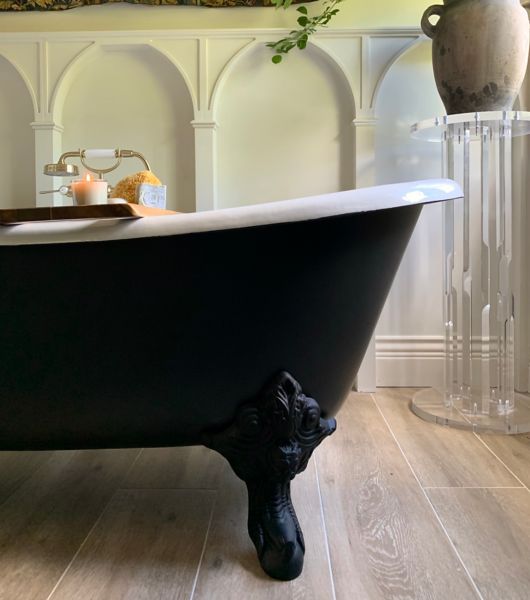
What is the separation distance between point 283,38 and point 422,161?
685mm

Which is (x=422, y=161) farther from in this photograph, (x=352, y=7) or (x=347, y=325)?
(x=347, y=325)

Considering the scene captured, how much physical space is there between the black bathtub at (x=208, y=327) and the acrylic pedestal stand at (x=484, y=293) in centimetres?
82

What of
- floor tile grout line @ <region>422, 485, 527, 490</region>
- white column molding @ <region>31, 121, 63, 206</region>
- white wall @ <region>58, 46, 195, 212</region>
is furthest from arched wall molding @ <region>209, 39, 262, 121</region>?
floor tile grout line @ <region>422, 485, 527, 490</region>

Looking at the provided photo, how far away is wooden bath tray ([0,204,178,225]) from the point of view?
30.6 inches

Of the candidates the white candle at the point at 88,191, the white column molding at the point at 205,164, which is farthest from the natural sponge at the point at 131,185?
the white column molding at the point at 205,164

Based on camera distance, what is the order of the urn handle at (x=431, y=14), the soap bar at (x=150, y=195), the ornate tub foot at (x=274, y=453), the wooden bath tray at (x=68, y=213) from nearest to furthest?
the wooden bath tray at (x=68, y=213)
the ornate tub foot at (x=274, y=453)
the soap bar at (x=150, y=195)
the urn handle at (x=431, y=14)

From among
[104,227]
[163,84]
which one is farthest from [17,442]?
[163,84]

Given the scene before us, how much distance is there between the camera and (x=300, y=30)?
1.95 meters

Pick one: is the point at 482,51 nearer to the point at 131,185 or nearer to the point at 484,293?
the point at 484,293

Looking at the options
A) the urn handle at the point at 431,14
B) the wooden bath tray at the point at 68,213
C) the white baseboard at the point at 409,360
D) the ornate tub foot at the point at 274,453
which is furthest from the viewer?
the white baseboard at the point at 409,360

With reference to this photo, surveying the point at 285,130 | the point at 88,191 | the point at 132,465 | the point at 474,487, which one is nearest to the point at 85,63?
the point at 285,130

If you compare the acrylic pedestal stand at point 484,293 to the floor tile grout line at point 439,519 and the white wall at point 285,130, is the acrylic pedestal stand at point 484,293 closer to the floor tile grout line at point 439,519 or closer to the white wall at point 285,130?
the floor tile grout line at point 439,519

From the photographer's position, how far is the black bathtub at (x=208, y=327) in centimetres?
81

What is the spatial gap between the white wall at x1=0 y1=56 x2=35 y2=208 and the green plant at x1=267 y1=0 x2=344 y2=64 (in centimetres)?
97
